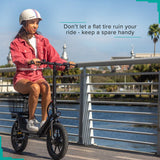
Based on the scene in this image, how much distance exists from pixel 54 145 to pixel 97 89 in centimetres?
184

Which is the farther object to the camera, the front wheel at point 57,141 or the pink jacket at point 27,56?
the pink jacket at point 27,56

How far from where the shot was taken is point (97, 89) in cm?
652

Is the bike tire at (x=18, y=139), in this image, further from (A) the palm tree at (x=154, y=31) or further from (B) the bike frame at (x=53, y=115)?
(A) the palm tree at (x=154, y=31)

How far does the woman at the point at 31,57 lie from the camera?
516cm

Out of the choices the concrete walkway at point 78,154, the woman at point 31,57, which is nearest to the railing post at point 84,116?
the concrete walkway at point 78,154

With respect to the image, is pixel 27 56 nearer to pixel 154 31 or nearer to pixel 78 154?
pixel 78 154

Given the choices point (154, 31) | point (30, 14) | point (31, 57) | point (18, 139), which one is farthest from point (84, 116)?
point (154, 31)

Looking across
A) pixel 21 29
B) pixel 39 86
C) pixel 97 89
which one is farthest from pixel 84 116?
pixel 21 29

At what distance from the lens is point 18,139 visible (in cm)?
551

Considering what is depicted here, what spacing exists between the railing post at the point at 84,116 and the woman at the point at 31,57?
1037mm

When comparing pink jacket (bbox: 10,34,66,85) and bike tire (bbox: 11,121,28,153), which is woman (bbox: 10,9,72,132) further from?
bike tire (bbox: 11,121,28,153)

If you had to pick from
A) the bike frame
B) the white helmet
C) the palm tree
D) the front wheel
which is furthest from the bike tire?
the palm tree

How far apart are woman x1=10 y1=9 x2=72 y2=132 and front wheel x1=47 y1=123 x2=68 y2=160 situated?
14.2 inches

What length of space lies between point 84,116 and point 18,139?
1234 millimetres
